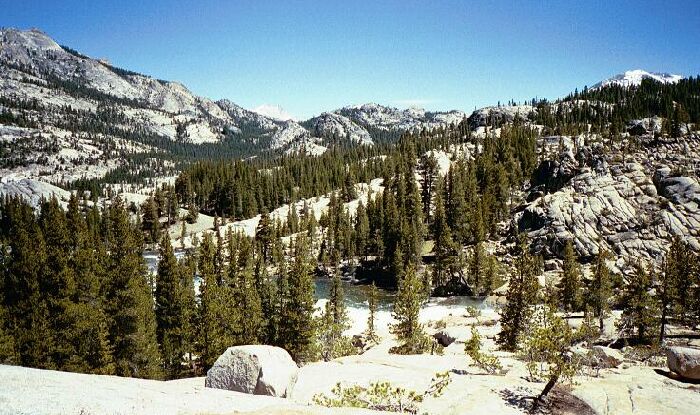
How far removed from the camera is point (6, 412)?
12.5m

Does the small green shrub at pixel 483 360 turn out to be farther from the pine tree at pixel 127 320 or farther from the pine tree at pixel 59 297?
the pine tree at pixel 59 297

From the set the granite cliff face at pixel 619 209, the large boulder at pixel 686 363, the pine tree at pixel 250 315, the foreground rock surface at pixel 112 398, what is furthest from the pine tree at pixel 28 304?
the granite cliff face at pixel 619 209

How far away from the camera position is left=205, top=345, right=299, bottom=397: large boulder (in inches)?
778

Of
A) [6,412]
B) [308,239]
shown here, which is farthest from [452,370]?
[308,239]

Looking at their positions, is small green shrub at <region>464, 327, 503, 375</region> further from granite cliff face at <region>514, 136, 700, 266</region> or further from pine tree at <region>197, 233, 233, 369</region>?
granite cliff face at <region>514, 136, 700, 266</region>

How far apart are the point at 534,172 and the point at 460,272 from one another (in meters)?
71.4

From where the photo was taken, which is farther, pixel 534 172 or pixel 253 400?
pixel 534 172

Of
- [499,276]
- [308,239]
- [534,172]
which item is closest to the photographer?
[499,276]

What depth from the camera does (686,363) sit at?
79.3ft

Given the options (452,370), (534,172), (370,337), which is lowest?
(370,337)

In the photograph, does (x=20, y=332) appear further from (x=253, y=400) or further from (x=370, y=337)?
(x=370, y=337)

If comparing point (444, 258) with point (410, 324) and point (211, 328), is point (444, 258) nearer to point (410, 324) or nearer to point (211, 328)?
point (410, 324)

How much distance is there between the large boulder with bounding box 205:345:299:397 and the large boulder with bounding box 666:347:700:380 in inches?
947

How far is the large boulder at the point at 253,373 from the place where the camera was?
19766 mm
